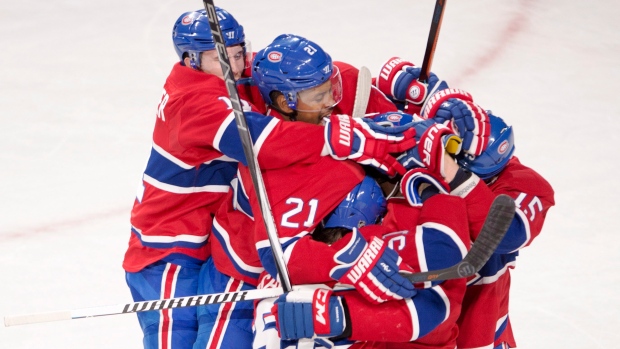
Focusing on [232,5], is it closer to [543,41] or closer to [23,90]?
[23,90]

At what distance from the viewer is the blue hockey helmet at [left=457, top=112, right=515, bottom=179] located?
3.27 metres

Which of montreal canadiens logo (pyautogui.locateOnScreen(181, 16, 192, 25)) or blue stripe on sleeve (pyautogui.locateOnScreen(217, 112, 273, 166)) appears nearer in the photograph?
blue stripe on sleeve (pyautogui.locateOnScreen(217, 112, 273, 166))

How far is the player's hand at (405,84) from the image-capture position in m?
3.68

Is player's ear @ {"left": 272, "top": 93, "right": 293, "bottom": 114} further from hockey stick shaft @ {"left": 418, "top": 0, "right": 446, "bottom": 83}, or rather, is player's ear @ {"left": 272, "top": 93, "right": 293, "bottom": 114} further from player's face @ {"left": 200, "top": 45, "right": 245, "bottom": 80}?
hockey stick shaft @ {"left": 418, "top": 0, "right": 446, "bottom": 83}

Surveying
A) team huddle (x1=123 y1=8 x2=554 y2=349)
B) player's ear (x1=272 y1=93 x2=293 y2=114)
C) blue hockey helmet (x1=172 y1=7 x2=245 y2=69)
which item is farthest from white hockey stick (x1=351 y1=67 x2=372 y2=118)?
blue hockey helmet (x1=172 y1=7 x2=245 y2=69)

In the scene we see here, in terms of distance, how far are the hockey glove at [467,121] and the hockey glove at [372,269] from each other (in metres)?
0.50

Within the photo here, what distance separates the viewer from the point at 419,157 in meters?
3.04

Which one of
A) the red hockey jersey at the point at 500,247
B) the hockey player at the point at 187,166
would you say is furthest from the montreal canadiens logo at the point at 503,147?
the hockey player at the point at 187,166

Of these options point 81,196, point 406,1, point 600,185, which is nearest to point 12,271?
point 81,196

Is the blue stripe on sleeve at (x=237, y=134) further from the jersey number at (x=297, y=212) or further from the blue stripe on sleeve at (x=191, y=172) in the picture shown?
the blue stripe on sleeve at (x=191, y=172)

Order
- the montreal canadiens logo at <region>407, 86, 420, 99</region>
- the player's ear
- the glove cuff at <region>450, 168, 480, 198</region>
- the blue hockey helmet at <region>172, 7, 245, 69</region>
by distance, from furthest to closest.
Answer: the montreal canadiens logo at <region>407, 86, 420, 99</region>, the blue hockey helmet at <region>172, 7, 245, 69</region>, the player's ear, the glove cuff at <region>450, 168, 480, 198</region>

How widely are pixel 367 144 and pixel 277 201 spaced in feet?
1.11

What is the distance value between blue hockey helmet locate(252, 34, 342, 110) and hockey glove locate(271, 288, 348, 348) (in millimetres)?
665

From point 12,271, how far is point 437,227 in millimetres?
2941
